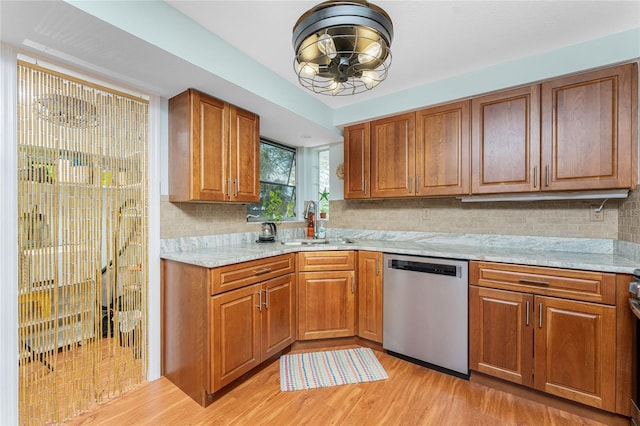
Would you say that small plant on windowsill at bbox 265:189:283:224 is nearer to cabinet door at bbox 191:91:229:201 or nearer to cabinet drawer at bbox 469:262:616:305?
cabinet door at bbox 191:91:229:201

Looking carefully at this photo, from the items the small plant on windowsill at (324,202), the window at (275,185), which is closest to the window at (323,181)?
the small plant on windowsill at (324,202)

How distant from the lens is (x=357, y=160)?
10.4 feet

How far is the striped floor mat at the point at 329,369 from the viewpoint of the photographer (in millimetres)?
A: 2166

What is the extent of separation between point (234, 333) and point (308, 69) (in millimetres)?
1779

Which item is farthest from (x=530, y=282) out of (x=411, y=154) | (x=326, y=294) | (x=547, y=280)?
(x=326, y=294)

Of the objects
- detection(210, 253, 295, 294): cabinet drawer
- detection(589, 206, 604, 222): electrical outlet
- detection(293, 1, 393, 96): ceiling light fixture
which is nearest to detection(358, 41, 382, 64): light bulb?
detection(293, 1, 393, 96): ceiling light fixture

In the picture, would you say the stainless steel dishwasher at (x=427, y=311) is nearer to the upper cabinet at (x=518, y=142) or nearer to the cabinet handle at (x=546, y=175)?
the upper cabinet at (x=518, y=142)

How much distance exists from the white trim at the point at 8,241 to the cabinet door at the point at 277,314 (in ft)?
4.65

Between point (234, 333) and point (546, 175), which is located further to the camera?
point (546, 175)

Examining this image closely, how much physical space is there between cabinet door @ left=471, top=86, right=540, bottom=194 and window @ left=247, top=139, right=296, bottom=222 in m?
2.06

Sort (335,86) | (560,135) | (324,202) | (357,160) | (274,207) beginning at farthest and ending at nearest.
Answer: (324,202) → (274,207) → (357,160) → (560,135) → (335,86)

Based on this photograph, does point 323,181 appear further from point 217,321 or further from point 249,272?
point 217,321

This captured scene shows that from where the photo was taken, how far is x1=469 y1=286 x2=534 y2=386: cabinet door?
6.46 ft

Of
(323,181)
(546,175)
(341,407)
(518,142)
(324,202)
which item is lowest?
(341,407)
